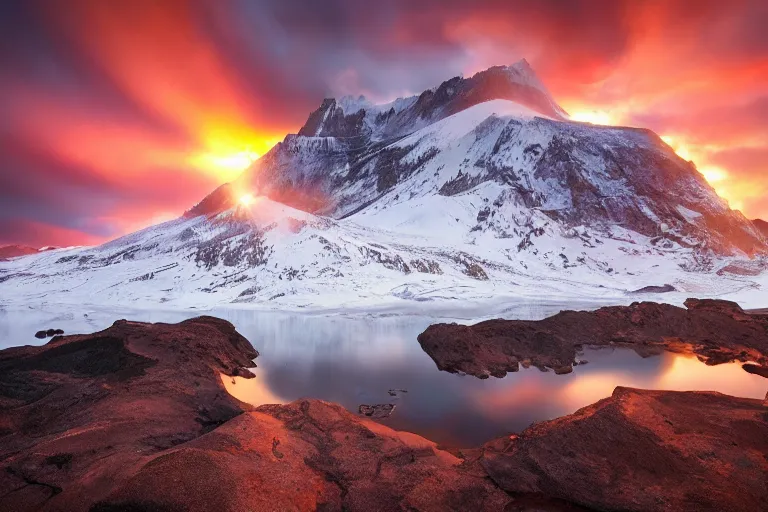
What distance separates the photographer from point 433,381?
22.5 metres

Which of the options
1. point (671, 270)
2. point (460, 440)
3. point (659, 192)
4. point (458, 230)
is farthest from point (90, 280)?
point (659, 192)

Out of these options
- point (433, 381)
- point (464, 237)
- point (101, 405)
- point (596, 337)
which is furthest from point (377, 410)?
point (464, 237)

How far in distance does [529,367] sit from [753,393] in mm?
10494

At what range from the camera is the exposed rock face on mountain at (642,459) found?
9.82 metres

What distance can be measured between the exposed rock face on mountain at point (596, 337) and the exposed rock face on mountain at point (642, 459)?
36.8ft

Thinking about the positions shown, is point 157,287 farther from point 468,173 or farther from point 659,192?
point 659,192

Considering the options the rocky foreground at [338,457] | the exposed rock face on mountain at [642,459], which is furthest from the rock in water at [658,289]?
the exposed rock face on mountain at [642,459]

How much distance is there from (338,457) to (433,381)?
11.3 m

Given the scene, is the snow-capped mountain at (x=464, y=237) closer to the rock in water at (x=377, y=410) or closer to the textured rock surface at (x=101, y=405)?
the textured rock surface at (x=101, y=405)

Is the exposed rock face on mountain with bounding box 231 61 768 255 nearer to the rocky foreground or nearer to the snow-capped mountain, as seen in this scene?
the snow-capped mountain

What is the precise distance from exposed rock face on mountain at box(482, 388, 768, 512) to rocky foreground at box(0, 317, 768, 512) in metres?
0.04

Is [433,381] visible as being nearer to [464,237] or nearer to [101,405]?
[101,405]

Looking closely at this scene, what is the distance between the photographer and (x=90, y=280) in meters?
74.6

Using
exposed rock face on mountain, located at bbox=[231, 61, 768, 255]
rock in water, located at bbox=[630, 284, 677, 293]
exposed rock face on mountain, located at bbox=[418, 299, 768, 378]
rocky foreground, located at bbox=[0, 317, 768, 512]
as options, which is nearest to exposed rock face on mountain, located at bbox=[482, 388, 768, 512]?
rocky foreground, located at bbox=[0, 317, 768, 512]
